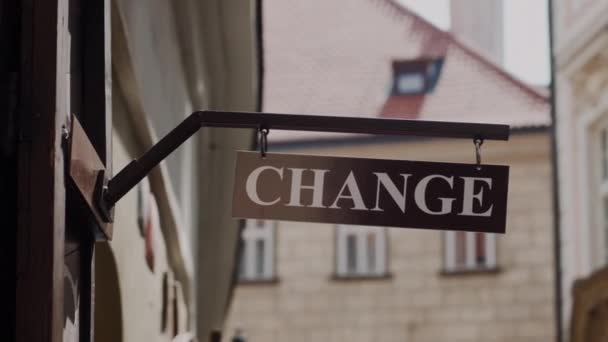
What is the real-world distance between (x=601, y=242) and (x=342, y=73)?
434 inches

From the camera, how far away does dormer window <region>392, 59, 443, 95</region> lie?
29.6m

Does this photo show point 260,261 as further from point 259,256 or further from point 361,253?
point 361,253

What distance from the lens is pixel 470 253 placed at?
29.0 metres

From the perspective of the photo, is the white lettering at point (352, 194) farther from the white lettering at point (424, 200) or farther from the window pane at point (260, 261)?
the window pane at point (260, 261)

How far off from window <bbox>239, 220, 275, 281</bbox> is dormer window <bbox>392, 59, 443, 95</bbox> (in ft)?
11.4

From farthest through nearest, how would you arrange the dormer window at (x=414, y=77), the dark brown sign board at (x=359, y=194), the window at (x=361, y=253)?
the dormer window at (x=414, y=77) → the window at (x=361, y=253) → the dark brown sign board at (x=359, y=194)

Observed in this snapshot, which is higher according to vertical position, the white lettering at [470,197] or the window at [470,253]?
the window at [470,253]

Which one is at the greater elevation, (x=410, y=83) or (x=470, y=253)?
(x=410, y=83)

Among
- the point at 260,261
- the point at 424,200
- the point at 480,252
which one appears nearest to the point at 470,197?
the point at 424,200

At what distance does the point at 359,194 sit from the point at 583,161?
16.1 m

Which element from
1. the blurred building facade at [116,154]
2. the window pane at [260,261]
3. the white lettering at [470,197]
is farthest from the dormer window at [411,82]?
the white lettering at [470,197]

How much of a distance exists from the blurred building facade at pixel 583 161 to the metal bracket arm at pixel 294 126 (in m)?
14.6

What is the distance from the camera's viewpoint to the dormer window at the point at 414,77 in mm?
29578

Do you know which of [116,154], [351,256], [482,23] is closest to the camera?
[116,154]
